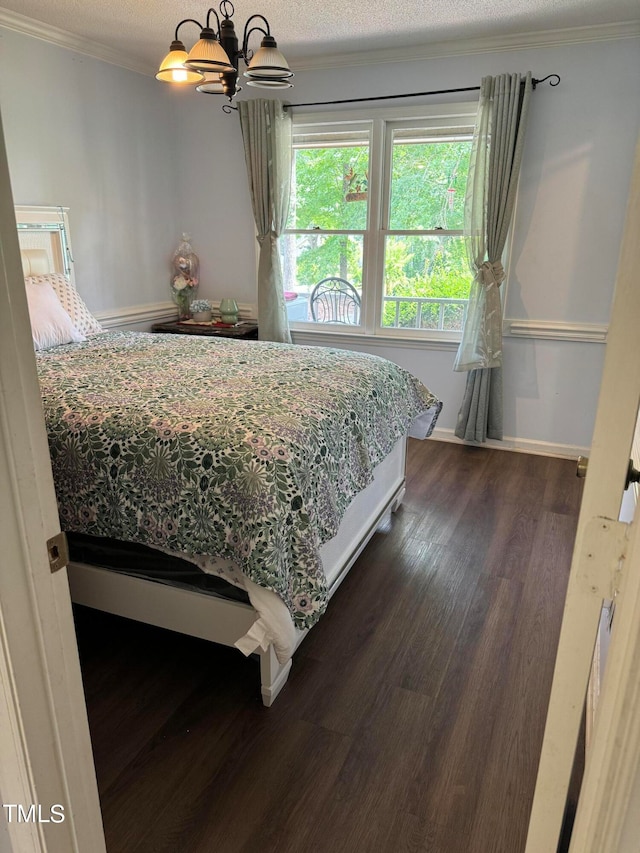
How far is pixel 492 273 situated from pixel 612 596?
10.9 ft

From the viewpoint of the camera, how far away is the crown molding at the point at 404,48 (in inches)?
127

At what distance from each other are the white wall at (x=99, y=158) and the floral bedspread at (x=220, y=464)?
1.82 meters

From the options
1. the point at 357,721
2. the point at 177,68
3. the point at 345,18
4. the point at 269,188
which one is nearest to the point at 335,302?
the point at 269,188

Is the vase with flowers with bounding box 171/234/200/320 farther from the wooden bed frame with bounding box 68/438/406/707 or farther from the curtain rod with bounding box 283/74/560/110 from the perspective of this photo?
the wooden bed frame with bounding box 68/438/406/707

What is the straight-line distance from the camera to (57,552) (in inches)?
35.4

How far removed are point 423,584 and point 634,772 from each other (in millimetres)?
1846

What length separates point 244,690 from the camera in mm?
1885

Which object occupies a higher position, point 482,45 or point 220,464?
point 482,45

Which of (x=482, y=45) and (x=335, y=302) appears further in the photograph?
(x=335, y=302)

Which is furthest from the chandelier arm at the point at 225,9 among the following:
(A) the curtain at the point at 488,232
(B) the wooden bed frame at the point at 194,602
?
(B) the wooden bed frame at the point at 194,602

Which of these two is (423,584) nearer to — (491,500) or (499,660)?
(499,660)

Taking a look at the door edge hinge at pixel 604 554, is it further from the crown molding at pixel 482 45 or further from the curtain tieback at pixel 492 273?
the crown molding at pixel 482 45

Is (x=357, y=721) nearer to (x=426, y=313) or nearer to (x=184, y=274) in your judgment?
(x=426, y=313)

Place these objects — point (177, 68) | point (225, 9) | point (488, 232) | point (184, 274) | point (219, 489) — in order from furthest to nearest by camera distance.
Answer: point (184, 274) < point (488, 232) < point (225, 9) < point (177, 68) < point (219, 489)
